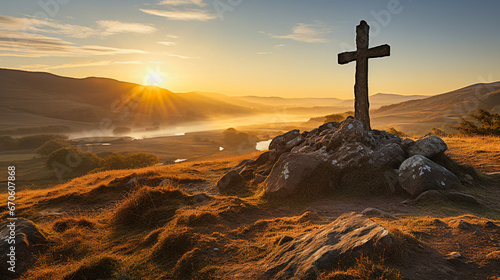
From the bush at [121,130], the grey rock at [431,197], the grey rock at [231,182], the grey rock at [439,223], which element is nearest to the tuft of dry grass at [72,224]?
the grey rock at [231,182]

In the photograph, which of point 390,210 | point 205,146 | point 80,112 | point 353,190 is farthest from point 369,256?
point 80,112

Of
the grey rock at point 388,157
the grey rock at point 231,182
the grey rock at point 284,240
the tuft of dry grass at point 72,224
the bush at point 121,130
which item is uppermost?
the grey rock at point 388,157

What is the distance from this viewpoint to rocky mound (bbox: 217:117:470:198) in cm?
933

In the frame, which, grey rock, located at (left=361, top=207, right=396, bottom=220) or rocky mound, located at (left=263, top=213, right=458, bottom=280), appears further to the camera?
grey rock, located at (left=361, top=207, right=396, bottom=220)

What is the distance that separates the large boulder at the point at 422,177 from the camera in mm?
8938

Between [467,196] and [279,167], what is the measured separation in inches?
244

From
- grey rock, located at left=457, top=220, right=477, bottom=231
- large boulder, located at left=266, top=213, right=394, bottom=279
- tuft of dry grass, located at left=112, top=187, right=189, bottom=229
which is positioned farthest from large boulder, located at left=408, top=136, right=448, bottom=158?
tuft of dry grass, located at left=112, top=187, right=189, bottom=229

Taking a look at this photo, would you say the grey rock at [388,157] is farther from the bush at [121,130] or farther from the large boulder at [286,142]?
the bush at [121,130]

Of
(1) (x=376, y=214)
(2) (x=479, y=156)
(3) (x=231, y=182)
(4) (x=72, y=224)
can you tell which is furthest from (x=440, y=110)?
(4) (x=72, y=224)

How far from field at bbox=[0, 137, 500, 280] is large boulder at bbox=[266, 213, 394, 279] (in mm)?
250

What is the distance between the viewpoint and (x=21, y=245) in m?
6.34

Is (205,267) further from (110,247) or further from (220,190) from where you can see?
(220,190)

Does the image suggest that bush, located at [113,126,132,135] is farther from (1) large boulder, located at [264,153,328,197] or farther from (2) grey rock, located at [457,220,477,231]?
(2) grey rock, located at [457,220,477,231]

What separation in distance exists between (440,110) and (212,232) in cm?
16663
